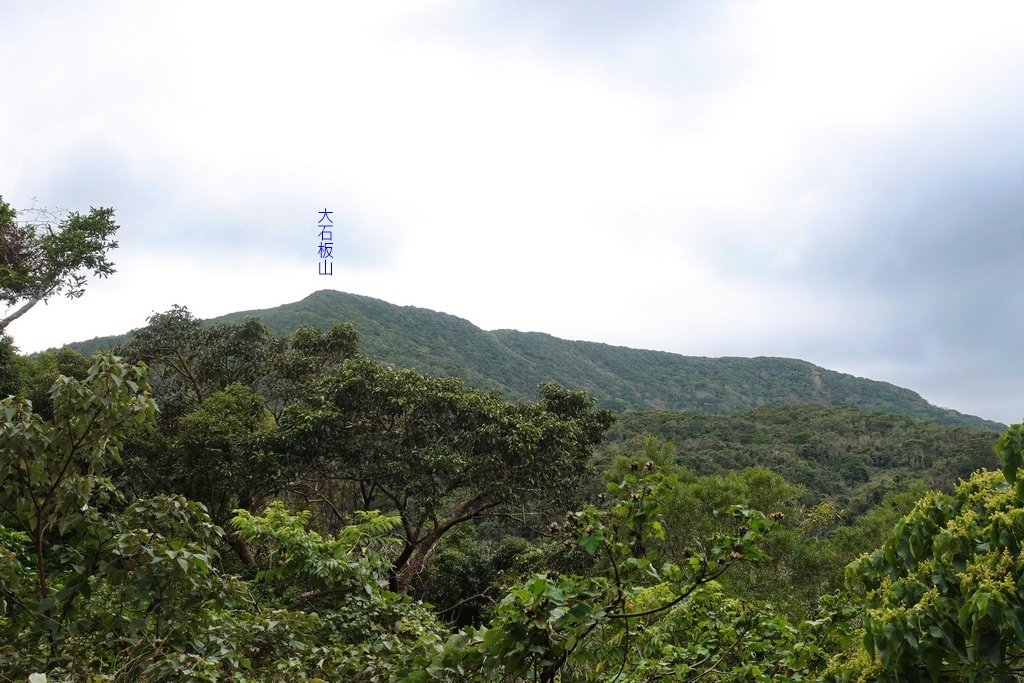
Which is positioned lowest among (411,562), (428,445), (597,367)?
(411,562)

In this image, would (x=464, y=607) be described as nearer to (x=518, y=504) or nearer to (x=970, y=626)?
(x=518, y=504)

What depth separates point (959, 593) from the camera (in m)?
2.04

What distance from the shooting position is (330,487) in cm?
1523

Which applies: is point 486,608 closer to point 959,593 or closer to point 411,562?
point 959,593

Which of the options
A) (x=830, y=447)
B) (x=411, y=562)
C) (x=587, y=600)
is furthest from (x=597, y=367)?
(x=587, y=600)

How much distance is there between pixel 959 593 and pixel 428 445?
10212 mm

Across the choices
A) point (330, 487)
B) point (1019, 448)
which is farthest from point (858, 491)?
point (1019, 448)

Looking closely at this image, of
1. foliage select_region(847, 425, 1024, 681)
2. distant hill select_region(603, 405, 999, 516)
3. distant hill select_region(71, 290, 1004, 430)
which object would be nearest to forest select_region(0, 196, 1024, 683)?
foliage select_region(847, 425, 1024, 681)

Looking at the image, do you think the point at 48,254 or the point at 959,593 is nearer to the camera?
the point at 959,593

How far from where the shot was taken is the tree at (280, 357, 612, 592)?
1138cm

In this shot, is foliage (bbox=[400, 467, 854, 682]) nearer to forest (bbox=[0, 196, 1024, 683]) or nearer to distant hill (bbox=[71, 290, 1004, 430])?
forest (bbox=[0, 196, 1024, 683])

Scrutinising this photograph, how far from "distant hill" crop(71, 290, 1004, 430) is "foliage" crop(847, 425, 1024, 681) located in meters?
43.1

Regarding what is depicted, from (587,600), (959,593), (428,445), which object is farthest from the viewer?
(428,445)

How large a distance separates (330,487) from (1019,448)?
47.3 feet
